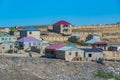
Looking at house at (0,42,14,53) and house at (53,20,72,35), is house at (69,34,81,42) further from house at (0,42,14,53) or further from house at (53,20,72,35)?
house at (0,42,14,53)

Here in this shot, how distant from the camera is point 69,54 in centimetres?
4597

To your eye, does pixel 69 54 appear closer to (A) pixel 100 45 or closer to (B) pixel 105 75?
(B) pixel 105 75

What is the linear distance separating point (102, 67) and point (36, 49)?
11.3 meters

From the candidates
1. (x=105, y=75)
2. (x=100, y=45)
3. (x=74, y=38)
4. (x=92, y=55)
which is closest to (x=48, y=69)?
(x=105, y=75)

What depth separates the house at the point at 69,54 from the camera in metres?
45.8

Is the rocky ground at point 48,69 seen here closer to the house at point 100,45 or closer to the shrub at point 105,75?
the shrub at point 105,75

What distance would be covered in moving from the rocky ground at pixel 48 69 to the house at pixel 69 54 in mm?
2304

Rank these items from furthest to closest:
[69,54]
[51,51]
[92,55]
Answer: [51,51]
[92,55]
[69,54]

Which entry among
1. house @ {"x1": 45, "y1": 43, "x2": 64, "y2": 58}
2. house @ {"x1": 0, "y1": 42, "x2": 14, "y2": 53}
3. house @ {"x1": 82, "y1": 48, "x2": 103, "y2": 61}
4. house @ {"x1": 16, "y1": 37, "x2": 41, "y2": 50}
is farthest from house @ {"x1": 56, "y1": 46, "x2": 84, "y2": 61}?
house @ {"x1": 16, "y1": 37, "x2": 41, "y2": 50}

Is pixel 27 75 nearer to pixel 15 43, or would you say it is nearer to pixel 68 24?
pixel 15 43

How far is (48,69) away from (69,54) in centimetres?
499

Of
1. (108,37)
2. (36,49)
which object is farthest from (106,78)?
(108,37)

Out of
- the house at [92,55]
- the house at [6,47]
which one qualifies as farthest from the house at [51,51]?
the house at [6,47]

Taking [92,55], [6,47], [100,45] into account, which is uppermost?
[6,47]
